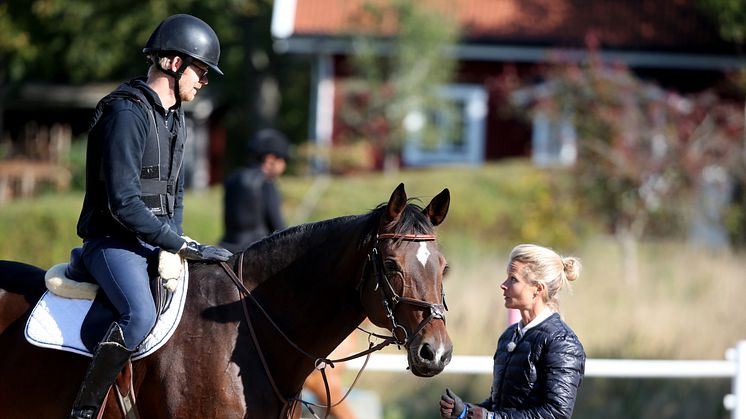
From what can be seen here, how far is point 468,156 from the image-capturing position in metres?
24.0

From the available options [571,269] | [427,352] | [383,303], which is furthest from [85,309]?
[571,269]

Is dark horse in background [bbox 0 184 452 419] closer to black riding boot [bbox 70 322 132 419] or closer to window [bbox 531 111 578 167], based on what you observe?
black riding boot [bbox 70 322 132 419]

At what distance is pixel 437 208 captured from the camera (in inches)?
186

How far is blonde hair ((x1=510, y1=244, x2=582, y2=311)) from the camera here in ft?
15.3

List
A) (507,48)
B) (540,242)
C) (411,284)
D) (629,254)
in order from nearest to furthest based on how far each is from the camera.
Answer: (411,284) < (629,254) < (540,242) < (507,48)

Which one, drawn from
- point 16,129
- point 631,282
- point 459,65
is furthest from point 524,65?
point 16,129

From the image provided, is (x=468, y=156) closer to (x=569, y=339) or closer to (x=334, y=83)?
(x=334, y=83)

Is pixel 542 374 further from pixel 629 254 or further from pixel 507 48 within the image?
pixel 507 48

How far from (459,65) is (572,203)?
8044 millimetres

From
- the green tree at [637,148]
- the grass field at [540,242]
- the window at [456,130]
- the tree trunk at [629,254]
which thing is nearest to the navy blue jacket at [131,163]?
the grass field at [540,242]

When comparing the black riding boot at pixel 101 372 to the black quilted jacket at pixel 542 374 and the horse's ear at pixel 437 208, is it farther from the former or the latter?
the black quilted jacket at pixel 542 374

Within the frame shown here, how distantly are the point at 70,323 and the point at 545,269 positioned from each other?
220 cm

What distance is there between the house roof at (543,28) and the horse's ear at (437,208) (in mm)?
18024

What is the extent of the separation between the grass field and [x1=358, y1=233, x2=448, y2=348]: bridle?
3092 mm
